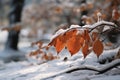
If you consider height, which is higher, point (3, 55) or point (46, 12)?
point (46, 12)

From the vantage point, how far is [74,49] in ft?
8.20

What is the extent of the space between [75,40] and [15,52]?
9.14 meters

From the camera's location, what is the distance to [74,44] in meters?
2.51

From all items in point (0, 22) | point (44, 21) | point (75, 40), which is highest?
point (0, 22)

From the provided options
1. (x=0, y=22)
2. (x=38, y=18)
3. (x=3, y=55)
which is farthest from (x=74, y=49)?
(x=0, y=22)

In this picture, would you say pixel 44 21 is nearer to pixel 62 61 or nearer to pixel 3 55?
pixel 3 55

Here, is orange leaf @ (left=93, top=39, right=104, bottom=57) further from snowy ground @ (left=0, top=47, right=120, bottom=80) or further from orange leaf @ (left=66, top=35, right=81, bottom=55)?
snowy ground @ (left=0, top=47, right=120, bottom=80)

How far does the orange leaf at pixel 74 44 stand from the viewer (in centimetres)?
250

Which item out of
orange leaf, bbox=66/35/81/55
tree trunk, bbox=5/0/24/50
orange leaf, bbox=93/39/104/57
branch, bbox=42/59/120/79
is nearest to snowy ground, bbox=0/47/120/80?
branch, bbox=42/59/120/79

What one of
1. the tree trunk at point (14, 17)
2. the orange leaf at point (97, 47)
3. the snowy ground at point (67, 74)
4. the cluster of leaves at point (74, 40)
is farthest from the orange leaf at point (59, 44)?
the tree trunk at point (14, 17)

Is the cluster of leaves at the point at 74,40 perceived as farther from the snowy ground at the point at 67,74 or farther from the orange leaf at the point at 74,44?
the snowy ground at the point at 67,74

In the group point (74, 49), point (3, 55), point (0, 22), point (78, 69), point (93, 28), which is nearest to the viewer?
point (74, 49)

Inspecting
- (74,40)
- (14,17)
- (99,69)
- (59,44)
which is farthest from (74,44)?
(14,17)

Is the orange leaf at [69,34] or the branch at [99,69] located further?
the branch at [99,69]
